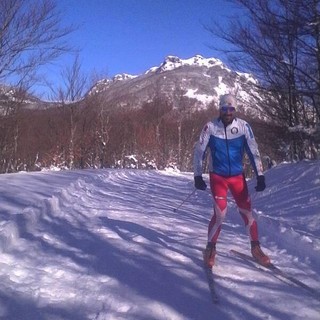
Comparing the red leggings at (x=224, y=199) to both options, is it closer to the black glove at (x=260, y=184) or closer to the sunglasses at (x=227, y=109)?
the black glove at (x=260, y=184)

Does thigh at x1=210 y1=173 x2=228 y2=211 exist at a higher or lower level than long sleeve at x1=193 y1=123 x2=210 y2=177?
lower

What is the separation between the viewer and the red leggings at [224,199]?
535 cm

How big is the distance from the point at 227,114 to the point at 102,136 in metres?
37.1

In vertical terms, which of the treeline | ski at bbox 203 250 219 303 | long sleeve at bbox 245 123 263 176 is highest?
the treeline

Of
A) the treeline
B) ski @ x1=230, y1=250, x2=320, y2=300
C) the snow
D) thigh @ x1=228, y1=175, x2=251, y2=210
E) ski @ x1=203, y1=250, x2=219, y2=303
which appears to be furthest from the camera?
the treeline

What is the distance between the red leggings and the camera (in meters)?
5.35

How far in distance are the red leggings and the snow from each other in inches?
14.8

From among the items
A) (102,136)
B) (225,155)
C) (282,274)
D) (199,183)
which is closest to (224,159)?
(225,155)

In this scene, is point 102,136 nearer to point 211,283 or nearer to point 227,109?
point 227,109

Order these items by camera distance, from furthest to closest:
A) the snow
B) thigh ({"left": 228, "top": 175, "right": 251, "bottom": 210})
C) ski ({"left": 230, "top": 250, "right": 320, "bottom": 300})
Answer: thigh ({"left": 228, "top": 175, "right": 251, "bottom": 210}) < ski ({"left": 230, "top": 250, "right": 320, "bottom": 300}) < the snow

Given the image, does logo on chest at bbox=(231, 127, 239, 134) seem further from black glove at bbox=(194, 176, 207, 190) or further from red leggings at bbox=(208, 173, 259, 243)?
black glove at bbox=(194, 176, 207, 190)

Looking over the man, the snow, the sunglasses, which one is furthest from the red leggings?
the sunglasses

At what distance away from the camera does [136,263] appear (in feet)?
16.4

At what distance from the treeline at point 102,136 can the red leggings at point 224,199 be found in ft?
50.2
